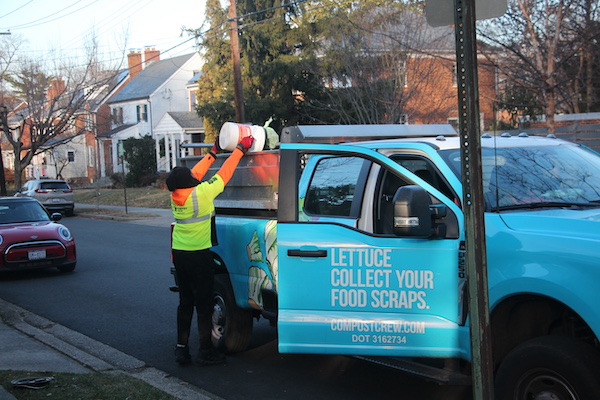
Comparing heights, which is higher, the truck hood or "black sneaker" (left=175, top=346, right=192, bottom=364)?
the truck hood

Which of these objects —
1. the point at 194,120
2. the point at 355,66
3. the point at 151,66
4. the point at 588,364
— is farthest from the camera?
the point at 151,66

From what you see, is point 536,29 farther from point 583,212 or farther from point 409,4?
point 583,212

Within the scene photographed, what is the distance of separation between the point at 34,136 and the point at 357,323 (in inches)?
1513

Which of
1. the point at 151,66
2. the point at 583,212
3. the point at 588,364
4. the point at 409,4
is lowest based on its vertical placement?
the point at 588,364

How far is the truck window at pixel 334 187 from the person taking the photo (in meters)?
5.55

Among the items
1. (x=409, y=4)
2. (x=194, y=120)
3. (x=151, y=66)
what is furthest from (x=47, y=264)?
(x=151, y=66)

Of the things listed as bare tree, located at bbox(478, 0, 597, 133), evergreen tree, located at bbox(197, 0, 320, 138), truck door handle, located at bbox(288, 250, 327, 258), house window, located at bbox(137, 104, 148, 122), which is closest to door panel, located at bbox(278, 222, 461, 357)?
truck door handle, located at bbox(288, 250, 327, 258)

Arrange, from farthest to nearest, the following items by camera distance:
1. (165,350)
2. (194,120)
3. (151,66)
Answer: (151,66), (194,120), (165,350)

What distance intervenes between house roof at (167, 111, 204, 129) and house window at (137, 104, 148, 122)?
5364mm

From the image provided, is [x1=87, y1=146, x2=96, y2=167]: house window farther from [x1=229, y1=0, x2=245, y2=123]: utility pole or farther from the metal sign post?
the metal sign post

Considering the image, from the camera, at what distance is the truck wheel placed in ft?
22.9

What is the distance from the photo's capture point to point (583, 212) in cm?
452

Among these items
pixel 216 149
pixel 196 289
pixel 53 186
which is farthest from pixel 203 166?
pixel 53 186

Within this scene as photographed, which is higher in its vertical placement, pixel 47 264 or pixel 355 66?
pixel 355 66
